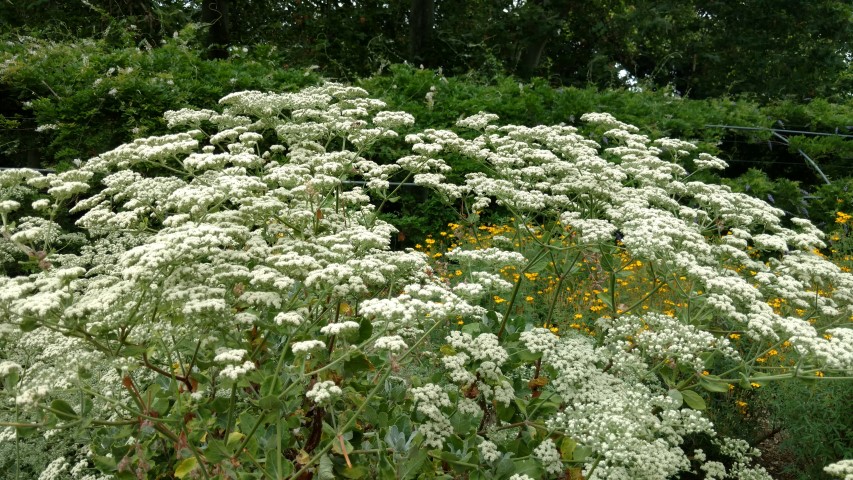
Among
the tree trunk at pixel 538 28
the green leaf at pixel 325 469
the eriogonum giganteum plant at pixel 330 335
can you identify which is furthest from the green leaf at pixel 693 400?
the tree trunk at pixel 538 28

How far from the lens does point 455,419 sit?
333cm

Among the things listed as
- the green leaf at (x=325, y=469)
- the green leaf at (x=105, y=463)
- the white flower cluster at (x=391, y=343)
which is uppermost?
the white flower cluster at (x=391, y=343)

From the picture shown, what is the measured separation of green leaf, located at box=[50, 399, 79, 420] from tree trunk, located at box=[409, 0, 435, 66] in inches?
549

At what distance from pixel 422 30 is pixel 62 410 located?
14433mm

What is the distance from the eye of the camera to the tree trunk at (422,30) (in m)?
15.9

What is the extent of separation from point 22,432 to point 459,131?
694 cm

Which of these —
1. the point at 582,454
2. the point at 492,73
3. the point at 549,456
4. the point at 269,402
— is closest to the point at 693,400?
the point at 582,454

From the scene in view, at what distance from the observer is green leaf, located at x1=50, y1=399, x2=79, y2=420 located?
2.73 metres

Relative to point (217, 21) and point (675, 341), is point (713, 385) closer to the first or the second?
point (675, 341)

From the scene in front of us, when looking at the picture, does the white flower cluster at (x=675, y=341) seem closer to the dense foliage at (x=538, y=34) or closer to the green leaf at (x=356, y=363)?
the green leaf at (x=356, y=363)

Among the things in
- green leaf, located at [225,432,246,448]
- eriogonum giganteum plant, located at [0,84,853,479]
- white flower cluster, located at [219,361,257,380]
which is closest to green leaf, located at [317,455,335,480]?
eriogonum giganteum plant, located at [0,84,853,479]

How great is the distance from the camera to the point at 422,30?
1595 cm

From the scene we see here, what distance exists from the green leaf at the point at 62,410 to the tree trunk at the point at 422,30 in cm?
1394

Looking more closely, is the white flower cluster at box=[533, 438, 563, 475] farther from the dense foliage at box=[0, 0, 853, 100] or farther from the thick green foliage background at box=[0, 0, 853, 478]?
the dense foliage at box=[0, 0, 853, 100]
